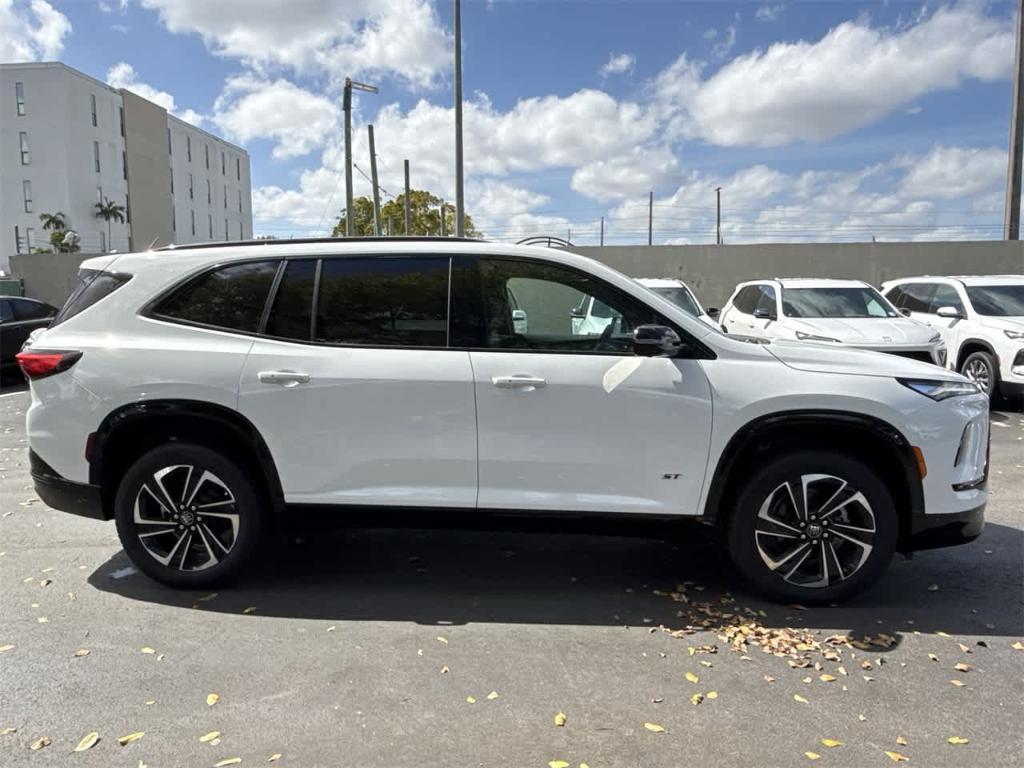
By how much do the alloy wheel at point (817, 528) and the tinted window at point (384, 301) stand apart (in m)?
1.89

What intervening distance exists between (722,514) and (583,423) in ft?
2.92

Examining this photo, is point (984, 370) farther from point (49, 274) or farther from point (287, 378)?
point (49, 274)

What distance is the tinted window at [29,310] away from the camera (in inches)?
488

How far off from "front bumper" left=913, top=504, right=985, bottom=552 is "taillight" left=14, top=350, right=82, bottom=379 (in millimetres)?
4394

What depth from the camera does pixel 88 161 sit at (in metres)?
58.8

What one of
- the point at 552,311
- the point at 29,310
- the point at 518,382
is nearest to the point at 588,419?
the point at 518,382

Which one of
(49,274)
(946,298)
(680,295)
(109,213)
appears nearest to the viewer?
(946,298)

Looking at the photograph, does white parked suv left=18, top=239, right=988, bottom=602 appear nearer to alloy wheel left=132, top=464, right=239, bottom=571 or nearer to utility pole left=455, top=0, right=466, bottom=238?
alloy wheel left=132, top=464, right=239, bottom=571

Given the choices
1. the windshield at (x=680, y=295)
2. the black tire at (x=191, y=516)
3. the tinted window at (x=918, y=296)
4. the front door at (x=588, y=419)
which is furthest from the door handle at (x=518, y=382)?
the tinted window at (x=918, y=296)

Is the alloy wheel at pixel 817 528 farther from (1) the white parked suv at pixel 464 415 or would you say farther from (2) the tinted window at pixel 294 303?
(2) the tinted window at pixel 294 303

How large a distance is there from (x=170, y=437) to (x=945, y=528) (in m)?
4.02

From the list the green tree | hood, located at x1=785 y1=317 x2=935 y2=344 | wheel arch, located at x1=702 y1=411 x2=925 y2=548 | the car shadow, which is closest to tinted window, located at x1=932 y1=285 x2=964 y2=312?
hood, located at x1=785 y1=317 x2=935 y2=344

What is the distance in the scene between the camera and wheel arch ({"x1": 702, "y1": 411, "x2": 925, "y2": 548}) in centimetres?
355

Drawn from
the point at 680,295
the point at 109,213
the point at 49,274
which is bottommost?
the point at 680,295
